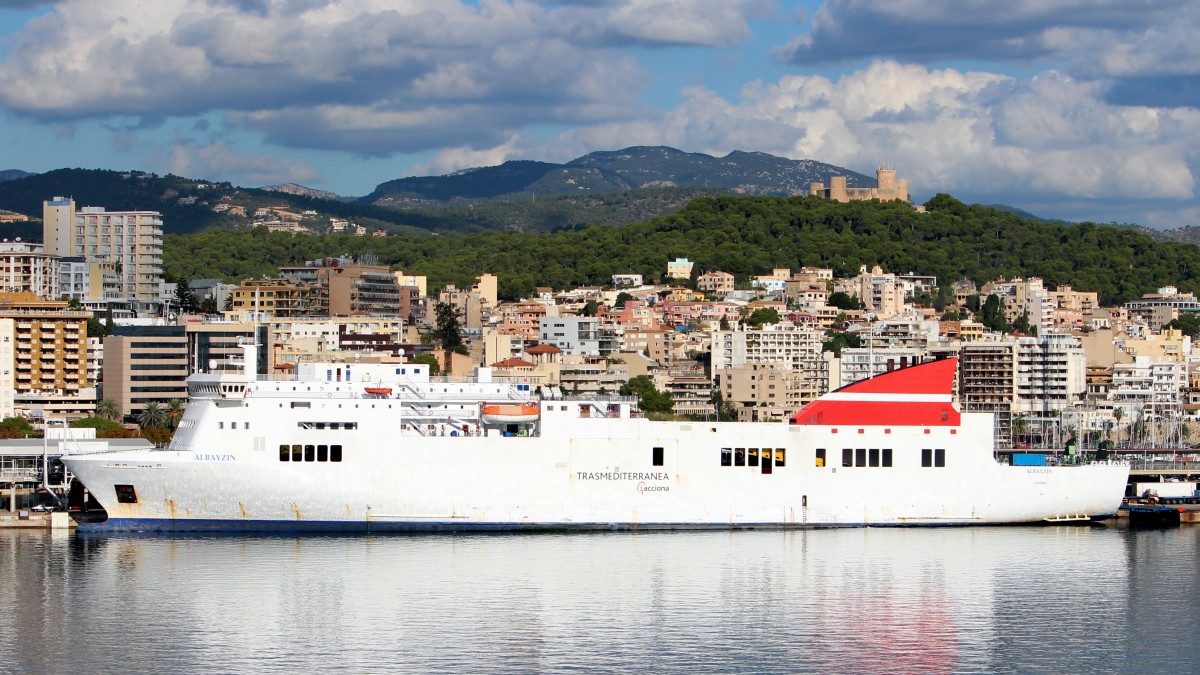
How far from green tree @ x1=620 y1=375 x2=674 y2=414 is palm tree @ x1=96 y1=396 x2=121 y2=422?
2606 centimetres

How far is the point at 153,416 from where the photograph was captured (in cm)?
8088

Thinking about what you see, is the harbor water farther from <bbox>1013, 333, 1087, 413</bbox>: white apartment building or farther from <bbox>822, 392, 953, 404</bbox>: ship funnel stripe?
<bbox>1013, 333, 1087, 413</bbox>: white apartment building

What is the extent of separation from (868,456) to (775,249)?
120634mm

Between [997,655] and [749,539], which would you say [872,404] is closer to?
[749,539]

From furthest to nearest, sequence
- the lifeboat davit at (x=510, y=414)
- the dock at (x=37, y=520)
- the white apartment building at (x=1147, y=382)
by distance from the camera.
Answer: the white apartment building at (x=1147, y=382), the dock at (x=37, y=520), the lifeboat davit at (x=510, y=414)

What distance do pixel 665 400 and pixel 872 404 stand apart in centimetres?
4902

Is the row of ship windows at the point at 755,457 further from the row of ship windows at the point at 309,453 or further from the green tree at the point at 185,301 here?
the green tree at the point at 185,301

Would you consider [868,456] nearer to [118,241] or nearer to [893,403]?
[893,403]

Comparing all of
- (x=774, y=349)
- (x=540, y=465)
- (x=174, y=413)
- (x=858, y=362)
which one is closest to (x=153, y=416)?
(x=174, y=413)

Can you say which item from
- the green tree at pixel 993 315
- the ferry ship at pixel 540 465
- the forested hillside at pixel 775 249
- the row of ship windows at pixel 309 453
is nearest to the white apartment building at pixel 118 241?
the forested hillside at pixel 775 249

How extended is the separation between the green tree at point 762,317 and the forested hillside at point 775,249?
89.2 ft

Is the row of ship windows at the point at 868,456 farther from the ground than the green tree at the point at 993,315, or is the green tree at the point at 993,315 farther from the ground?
the green tree at the point at 993,315

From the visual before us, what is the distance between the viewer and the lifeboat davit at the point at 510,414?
168 feet

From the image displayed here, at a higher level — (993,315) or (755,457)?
(993,315)
